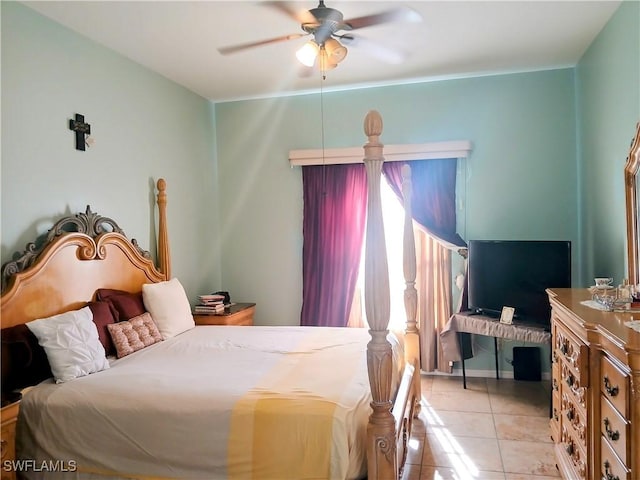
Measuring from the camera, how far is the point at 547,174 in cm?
407

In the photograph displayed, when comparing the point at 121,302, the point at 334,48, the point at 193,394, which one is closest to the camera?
the point at 193,394

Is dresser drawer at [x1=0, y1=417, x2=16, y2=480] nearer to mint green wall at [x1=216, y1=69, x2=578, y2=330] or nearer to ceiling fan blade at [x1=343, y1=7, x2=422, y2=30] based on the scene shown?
ceiling fan blade at [x1=343, y1=7, x2=422, y2=30]

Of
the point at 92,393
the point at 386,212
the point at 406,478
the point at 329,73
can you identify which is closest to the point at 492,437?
the point at 406,478

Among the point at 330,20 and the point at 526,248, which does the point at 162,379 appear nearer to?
the point at 330,20

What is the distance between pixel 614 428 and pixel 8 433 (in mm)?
2574

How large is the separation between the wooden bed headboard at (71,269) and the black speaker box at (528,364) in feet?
10.5

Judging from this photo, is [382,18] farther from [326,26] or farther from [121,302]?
[121,302]

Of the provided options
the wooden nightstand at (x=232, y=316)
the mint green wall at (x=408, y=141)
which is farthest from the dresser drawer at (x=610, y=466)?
the wooden nightstand at (x=232, y=316)

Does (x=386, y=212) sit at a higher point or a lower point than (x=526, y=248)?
higher

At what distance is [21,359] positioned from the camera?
2348mm

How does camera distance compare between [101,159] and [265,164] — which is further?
[265,164]

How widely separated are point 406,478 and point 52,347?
6.72 ft

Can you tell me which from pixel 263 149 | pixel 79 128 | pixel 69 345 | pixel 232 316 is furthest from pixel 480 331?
pixel 79 128

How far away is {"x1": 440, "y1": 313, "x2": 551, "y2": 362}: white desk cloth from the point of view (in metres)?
3.48
